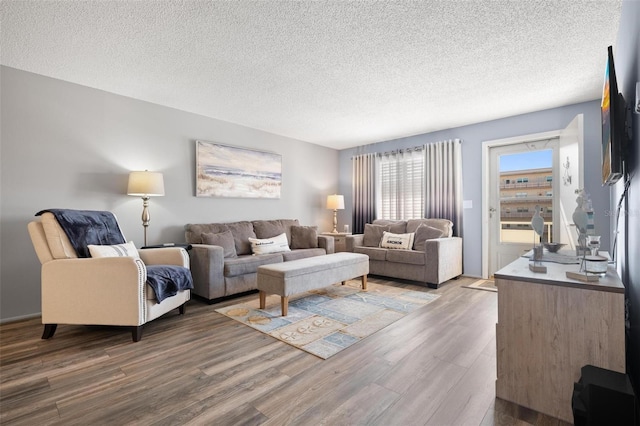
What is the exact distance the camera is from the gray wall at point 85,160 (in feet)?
9.45

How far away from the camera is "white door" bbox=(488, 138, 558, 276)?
4133 millimetres

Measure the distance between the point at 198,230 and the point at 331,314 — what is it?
2103 millimetres

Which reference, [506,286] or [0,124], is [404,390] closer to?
[506,286]

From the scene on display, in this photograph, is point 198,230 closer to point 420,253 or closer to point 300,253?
point 300,253

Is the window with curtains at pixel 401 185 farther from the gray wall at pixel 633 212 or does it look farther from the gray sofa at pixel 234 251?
the gray wall at pixel 633 212

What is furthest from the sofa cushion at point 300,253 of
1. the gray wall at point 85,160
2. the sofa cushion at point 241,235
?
the gray wall at point 85,160

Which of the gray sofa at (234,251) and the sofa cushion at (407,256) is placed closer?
the gray sofa at (234,251)

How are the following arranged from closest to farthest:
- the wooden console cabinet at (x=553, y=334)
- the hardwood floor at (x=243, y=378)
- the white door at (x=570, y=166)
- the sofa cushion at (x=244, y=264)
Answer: the wooden console cabinet at (x=553, y=334) → the hardwood floor at (x=243, y=378) → the sofa cushion at (x=244, y=264) → the white door at (x=570, y=166)

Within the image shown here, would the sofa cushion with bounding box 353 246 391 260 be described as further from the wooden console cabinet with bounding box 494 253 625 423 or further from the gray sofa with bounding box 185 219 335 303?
the wooden console cabinet with bounding box 494 253 625 423

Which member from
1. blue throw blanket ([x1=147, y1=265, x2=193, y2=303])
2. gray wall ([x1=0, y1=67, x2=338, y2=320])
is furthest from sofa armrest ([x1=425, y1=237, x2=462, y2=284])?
blue throw blanket ([x1=147, y1=265, x2=193, y2=303])

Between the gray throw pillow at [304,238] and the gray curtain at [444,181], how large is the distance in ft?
6.43

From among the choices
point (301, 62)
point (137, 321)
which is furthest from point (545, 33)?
point (137, 321)

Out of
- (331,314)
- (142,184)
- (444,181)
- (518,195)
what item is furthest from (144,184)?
(518,195)

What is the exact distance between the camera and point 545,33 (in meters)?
2.29
